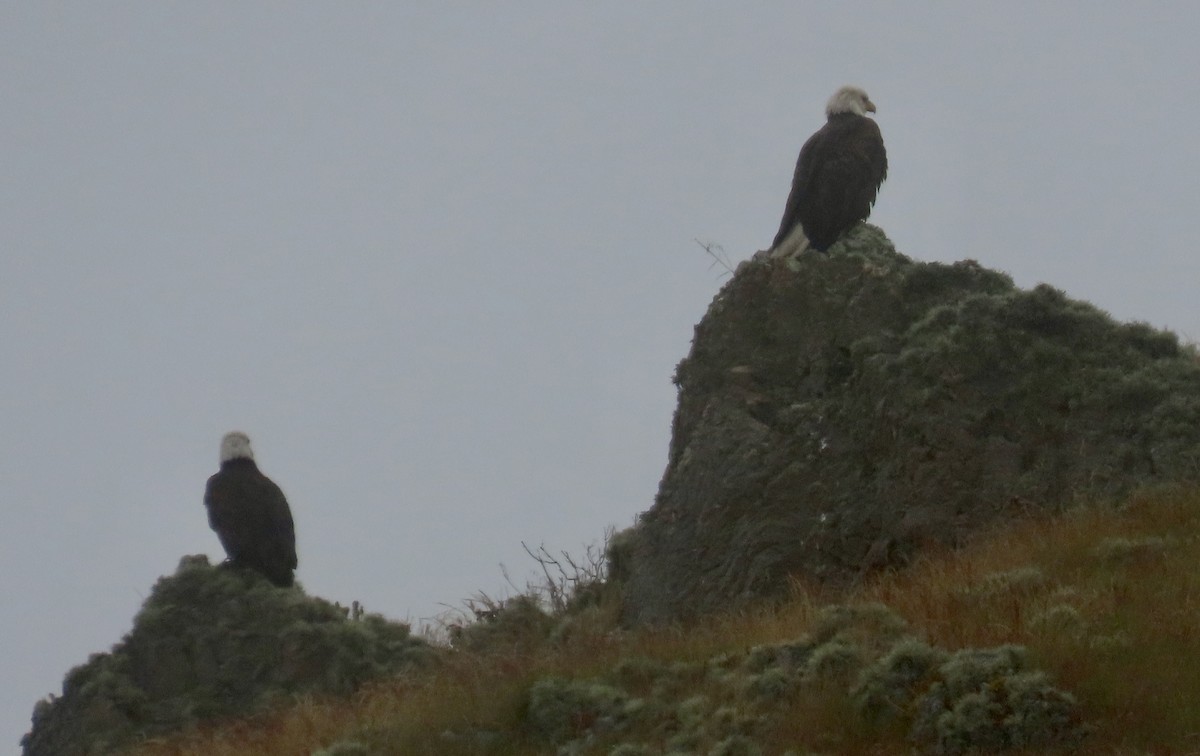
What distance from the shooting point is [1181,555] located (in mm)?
12766

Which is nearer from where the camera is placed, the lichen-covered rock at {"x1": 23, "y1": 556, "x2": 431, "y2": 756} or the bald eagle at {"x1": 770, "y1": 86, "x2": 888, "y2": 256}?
the lichen-covered rock at {"x1": 23, "y1": 556, "x2": 431, "y2": 756}

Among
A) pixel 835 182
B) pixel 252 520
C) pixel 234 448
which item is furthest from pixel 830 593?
pixel 234 448

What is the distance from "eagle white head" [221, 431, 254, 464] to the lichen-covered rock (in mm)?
3573

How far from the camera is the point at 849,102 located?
20734mm

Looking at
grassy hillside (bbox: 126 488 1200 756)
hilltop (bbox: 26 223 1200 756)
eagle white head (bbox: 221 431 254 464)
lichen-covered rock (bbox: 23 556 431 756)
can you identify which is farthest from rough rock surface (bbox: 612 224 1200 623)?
eagle white head (bbox: 221 431 254 464)

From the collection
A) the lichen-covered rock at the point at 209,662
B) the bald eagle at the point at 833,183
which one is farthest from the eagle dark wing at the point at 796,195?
the lichen-covered rock at the point at 209,662

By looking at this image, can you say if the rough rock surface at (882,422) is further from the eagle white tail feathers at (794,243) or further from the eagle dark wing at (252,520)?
the eagle dark wing at (252,520)

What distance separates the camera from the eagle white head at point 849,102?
20688 millimetres

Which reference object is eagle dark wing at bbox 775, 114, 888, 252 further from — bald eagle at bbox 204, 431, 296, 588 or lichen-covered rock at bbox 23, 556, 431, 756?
bald eagle at bbox 204, 431, 296, 588

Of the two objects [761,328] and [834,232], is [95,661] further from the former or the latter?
[834,232]

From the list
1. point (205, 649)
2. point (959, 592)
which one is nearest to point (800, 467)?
point (959, 592)

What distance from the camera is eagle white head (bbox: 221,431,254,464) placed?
22.0 metres

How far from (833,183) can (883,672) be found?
8.83 metres

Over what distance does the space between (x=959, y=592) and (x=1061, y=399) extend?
340cm
